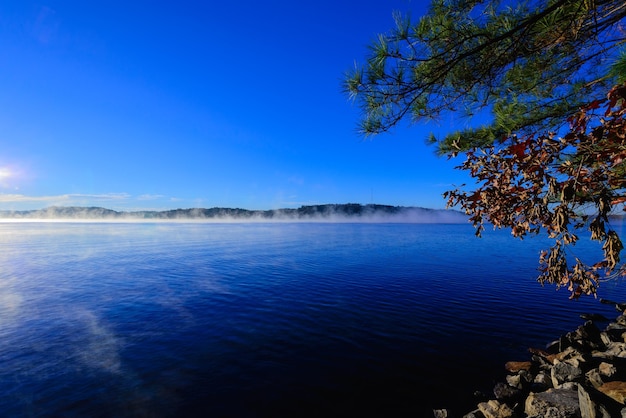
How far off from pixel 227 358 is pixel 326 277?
15445 millimetres

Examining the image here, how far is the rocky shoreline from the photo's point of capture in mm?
5709

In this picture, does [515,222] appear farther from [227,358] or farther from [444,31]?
[227,358]

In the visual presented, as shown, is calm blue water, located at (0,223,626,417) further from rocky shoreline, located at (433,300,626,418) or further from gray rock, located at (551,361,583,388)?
gray rock, located at (551,361,583,388)

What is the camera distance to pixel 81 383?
8977mm

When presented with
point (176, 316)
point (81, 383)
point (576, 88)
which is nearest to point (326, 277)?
point (176, 316)

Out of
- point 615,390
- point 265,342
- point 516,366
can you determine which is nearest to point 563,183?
point 615,390

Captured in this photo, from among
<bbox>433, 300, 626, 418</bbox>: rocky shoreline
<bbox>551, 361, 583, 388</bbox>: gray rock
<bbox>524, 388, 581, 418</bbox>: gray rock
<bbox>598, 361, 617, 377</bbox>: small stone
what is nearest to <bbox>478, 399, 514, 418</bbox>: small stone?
<bbox>433, 300, 626, 418</bbox>: rocky shoreline

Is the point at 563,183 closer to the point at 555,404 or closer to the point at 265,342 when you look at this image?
the point at 555,404

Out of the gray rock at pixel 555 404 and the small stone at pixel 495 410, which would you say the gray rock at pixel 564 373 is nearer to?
the gray rock at pixel 555 404

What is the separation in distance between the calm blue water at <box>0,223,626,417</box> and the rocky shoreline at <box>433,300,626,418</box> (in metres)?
0.82

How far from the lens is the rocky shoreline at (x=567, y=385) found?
5.71 m

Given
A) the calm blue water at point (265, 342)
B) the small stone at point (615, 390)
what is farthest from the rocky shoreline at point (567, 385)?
the calm blue water at point (265, 342)

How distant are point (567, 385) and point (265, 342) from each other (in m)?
9.39

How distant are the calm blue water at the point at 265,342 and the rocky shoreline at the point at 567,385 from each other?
82 centimetres
